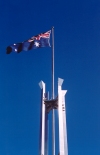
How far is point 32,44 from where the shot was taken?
17641mm

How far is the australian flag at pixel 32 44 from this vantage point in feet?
57.4

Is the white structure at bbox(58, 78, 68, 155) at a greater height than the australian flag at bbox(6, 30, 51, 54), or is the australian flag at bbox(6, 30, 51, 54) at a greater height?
the australian flag at bbox(6, 30, 51, 54)

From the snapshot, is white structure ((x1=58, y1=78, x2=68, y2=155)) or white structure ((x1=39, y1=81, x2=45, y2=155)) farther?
white structure ((x1=39, y1=81, x2=45, y2=155))

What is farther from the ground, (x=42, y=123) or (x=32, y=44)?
(x=32, y=44)

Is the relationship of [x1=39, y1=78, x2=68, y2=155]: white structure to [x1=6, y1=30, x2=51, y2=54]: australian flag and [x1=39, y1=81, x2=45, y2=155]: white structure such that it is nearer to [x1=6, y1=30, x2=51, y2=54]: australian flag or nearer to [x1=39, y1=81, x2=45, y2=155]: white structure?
[x1=39, y1=81, x2=45, y2=155]: white structure

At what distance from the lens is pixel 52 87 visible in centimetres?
1545

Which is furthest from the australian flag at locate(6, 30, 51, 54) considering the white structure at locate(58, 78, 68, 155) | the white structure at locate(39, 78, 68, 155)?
the white structure at locate(58, 78, 68, 155)

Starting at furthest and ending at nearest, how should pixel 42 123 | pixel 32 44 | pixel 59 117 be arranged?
1. pixel 32 44
2. pixel 42 123
3. pixel 59 117

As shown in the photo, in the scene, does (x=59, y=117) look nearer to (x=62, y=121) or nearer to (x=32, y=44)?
(x=62, y=121)

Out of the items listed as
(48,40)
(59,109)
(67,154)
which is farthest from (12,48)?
(67,154)

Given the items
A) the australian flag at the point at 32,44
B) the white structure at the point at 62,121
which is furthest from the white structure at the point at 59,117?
the australian flag at the point at 32,44

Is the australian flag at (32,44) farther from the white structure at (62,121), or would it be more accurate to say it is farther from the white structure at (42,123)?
the white structure at (62,121)

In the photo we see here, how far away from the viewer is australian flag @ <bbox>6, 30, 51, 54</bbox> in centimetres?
1750

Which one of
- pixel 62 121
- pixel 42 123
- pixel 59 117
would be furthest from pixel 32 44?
pixel 62 121
